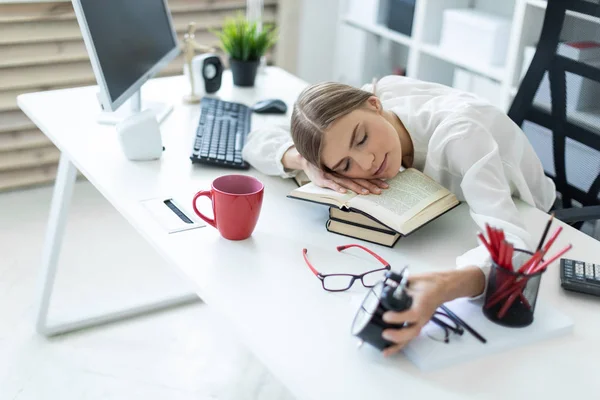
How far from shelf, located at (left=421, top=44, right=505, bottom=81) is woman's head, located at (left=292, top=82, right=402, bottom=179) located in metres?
1.26

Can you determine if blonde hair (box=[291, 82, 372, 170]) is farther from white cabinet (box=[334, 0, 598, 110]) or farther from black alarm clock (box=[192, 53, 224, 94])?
white cabinet (box=[334, 0, 598, 110])

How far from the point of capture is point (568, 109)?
1663 mm

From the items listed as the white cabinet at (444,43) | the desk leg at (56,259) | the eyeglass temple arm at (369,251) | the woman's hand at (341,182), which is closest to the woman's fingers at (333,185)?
the woman's hand at (341,182)

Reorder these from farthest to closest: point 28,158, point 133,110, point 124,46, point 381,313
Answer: point 28,158 → point 133,110 → point 124,46 → point 381,313

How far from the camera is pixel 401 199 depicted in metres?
1.25

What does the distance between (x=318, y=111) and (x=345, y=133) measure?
0.20ft

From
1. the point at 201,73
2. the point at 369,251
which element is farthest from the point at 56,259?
the point at 369,251

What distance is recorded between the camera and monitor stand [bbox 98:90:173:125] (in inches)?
66.8

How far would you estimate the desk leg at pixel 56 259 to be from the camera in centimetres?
183

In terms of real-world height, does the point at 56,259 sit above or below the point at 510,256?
below

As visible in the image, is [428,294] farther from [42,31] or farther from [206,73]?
[42,31]

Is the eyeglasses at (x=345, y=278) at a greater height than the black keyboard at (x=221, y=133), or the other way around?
the black keyboard at (x=221, y=133)

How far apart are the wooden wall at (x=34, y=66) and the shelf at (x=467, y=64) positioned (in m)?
0.91

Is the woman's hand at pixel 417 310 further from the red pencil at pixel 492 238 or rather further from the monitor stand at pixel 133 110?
the monitor stand at pixel 133 110
